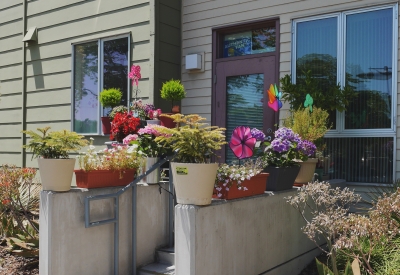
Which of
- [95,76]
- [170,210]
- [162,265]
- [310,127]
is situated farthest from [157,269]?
[95,76]

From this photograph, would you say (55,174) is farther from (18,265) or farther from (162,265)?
(18,265)

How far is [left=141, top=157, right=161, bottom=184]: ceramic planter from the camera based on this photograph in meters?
4.41

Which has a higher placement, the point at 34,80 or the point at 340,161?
the point at 34,80

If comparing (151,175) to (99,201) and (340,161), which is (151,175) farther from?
(340,161)

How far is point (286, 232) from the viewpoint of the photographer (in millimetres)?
4465

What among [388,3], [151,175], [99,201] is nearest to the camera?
[99,201]

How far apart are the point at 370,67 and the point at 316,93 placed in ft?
2.23

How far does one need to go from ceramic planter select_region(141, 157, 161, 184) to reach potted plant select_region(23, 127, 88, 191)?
63 cm

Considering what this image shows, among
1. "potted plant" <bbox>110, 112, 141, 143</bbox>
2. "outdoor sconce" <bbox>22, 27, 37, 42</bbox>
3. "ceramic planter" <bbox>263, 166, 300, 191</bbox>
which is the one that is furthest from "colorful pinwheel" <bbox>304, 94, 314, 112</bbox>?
"outdoor sconce" <bbox>22, 27, 37, 42</bbox>

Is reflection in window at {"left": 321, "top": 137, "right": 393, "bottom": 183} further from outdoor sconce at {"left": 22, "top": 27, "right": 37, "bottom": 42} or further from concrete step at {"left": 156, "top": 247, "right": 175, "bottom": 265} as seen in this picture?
outdoor sconce at {"left": 22, "top": 27, "right": 37, "bottom": 42}

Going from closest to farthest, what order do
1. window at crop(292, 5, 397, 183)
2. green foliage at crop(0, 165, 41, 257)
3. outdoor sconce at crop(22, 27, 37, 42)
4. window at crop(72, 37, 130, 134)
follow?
green foliage at crop(0, 165, 41, 257) < window at crop(292, 5, 397, 183) < window at crop(72, 37, 130, 134) < outdoor sconce at crop(22, 27, 37, 42)

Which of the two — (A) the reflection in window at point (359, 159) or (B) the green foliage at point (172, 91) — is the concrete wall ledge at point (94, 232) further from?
(A) the reflection in window at point (359, 159)

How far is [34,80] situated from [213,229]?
6.03 metres

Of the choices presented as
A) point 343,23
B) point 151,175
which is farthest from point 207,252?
point 343,23
